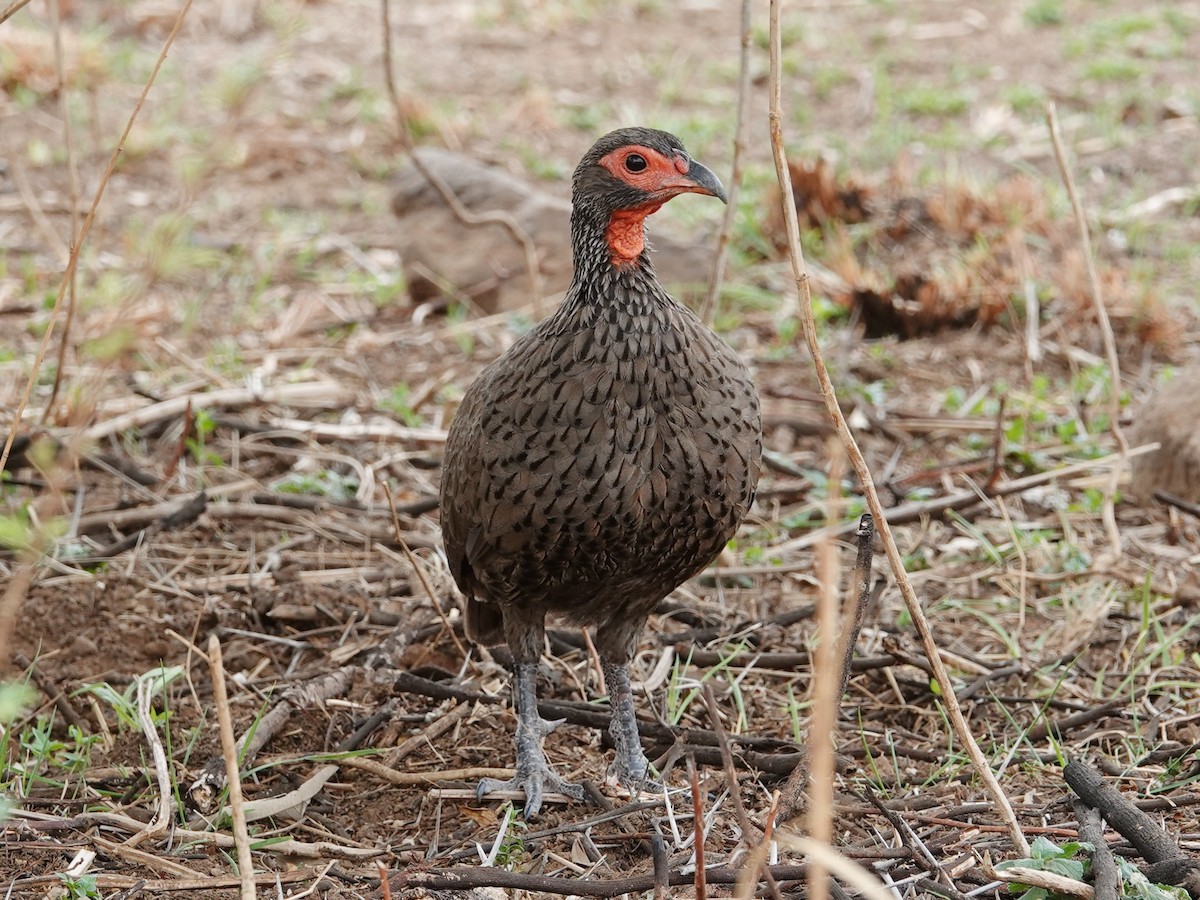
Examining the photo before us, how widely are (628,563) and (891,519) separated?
5.82 feet

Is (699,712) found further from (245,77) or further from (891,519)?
(245,77)

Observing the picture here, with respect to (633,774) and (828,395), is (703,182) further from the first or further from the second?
(633,774)

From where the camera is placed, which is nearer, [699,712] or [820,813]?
[820,813]

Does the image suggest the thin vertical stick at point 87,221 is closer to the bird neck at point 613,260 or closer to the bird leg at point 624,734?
the bird neck at point 613,260

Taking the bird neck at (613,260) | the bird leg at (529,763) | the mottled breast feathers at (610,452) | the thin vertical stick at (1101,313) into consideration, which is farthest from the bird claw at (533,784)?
the thin vertical stick at (1101,313)

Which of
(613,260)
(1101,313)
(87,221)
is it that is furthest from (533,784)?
(1101,313)

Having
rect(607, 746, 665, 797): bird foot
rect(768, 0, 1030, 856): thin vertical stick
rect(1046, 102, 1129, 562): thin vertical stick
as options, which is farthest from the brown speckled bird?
rect(1046, 102, 1129, 562): thin vertical stick

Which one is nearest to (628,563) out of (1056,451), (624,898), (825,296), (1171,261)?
(624,898)

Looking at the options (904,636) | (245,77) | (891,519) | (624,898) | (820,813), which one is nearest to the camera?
(820,813)

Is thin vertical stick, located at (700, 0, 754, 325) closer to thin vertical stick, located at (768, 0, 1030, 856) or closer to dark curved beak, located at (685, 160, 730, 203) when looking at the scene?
dark curved beak, located at (685, 160, 730, 203)

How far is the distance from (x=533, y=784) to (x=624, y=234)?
1399mm

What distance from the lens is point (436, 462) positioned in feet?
17.2

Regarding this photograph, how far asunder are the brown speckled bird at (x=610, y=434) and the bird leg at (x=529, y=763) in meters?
0.01

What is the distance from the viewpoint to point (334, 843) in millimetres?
3305
